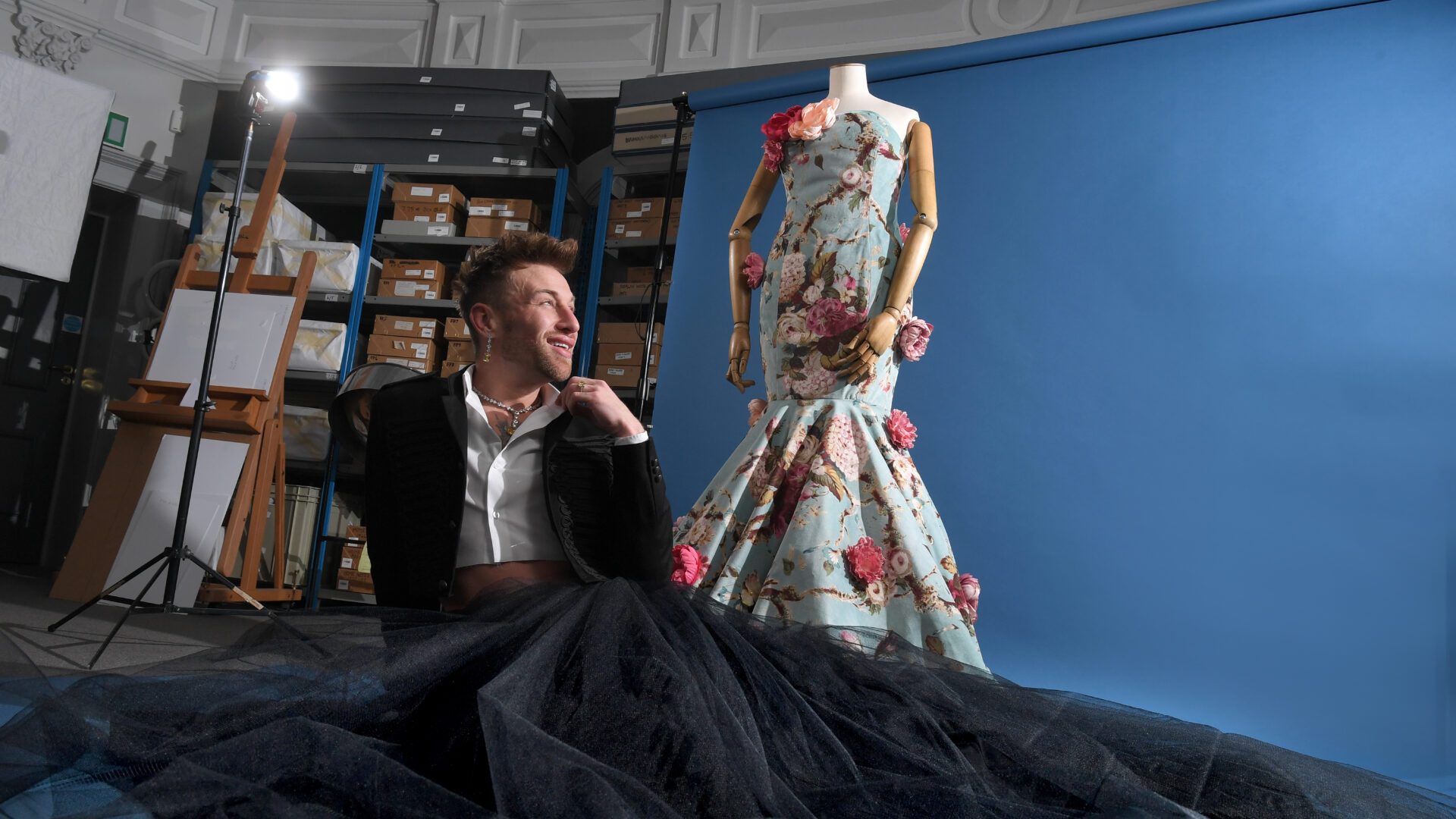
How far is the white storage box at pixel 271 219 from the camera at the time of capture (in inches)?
175

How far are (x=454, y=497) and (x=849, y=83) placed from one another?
1.58 m

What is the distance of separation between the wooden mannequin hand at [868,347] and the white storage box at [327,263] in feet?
10.5

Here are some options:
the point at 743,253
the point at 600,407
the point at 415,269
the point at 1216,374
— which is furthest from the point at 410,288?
the point at 1216,374

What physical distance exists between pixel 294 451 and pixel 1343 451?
4.29 metres

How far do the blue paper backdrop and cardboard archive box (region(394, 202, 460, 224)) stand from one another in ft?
8.39

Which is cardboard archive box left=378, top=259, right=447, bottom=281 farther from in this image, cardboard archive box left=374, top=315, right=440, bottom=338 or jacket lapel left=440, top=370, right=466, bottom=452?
jacket lapel left=440, top=370, right=466, bottom=452

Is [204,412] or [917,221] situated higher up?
[917,221]

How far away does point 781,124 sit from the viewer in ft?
7.50

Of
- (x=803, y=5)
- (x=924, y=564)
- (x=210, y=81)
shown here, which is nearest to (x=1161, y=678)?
(x=924, y=564)

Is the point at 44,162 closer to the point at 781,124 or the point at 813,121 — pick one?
the point at 781,124

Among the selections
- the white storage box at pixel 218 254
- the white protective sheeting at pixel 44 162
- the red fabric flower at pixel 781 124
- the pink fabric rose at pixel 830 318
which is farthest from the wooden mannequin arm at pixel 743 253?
the white protective sheeting at pixel 44 162

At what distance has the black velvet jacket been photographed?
1.29m

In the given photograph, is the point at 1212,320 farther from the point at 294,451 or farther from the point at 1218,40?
the point at 294,451

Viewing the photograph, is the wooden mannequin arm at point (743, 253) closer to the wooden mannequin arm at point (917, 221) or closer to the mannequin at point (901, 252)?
the mannequin at point (901, 252)
